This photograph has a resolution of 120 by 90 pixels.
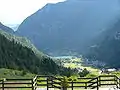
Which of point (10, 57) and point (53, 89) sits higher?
point (10, 57)

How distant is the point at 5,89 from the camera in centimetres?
3703

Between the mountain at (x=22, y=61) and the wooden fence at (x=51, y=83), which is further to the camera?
the mountain at (x=22, y=61)

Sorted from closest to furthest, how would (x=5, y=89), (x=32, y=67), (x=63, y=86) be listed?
(x=63, y=86), (x=5, y=89), (x=32, y=67)

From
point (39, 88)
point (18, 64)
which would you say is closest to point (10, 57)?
point (18, 64)

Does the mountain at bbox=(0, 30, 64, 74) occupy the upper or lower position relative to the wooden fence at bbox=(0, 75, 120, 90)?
upper

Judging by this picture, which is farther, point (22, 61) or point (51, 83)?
point (22, 61)

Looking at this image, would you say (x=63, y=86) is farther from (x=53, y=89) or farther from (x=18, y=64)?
(x=18, y=64)

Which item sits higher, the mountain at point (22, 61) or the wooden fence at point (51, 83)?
the mountain at point (22, 61)

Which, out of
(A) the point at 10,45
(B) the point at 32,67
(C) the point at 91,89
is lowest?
(C) the point at 91,89

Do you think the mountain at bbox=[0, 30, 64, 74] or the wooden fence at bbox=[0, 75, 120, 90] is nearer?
the wooden fence at bbox=[0, 75, 120, 90]

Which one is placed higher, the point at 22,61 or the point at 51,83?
the point at 22,61

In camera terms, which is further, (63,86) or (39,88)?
(39,88)

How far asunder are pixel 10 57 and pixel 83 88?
476 feet

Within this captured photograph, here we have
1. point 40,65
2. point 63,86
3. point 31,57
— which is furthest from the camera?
point 31,57
